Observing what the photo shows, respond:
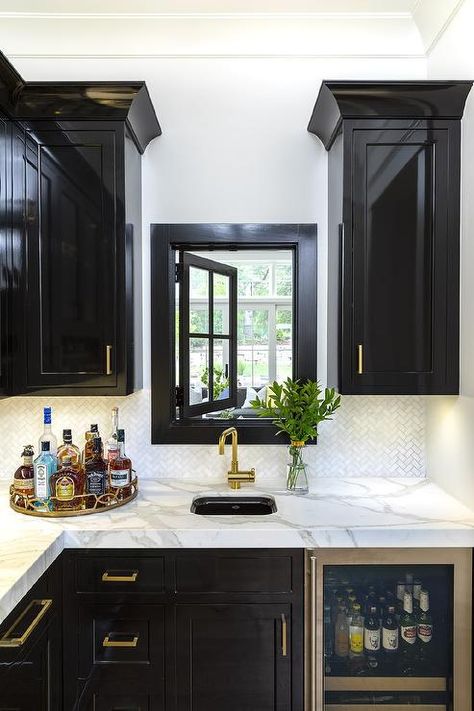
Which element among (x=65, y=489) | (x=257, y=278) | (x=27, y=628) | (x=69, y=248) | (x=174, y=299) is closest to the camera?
(x=27, y=628)

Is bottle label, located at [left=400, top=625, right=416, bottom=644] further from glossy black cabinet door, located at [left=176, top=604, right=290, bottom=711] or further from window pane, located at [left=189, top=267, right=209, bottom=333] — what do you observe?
window pane, located at [left=189, top=267, right=209, bottom=333]

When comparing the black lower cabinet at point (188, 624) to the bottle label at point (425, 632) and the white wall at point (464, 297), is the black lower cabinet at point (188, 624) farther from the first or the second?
the white wall at point (464, 297)

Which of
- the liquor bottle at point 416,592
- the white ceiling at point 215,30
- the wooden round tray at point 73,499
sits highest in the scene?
the white ceiling at point 215,30

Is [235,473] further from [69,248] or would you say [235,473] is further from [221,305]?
[69,248]

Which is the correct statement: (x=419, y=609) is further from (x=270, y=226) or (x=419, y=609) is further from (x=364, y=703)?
(x=270, y=226)

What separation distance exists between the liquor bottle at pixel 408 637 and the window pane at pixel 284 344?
3.45 ft

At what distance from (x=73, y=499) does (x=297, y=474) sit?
2.90 ft

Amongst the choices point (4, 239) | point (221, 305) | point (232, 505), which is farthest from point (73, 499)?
point (221, 305)

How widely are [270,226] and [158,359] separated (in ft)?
2.55

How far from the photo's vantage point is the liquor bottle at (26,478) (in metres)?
1.88

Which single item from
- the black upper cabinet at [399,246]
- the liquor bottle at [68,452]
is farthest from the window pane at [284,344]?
the liquor bottle at [68,452]

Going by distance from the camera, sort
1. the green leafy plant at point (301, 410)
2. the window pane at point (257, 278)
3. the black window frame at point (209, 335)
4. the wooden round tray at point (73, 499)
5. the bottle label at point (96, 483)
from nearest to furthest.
Result: the wooden round tray at point (73, 499) → the bottle label at point (96, 483) → the green leafy plant at point (301, 410) → the black window frame at point (209, 335) → the window pane at point (257, 278)

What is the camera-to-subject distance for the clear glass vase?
208 cm

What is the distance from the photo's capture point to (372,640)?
175 centimetres
